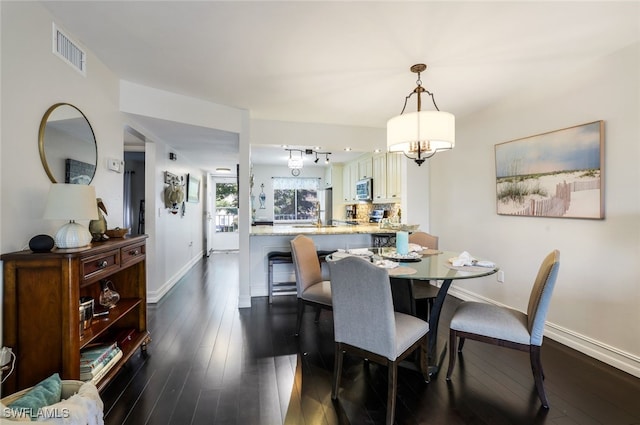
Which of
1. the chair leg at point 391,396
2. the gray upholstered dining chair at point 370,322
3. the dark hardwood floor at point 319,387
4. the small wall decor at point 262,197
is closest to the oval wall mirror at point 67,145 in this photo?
the dark hardwood floor at point 319,387

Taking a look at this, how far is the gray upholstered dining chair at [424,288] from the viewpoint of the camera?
8.55 feet

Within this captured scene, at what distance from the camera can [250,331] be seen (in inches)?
118

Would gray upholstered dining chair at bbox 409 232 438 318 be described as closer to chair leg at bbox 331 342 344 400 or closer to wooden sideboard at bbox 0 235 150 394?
chair leg at bbox 331 342 344 400

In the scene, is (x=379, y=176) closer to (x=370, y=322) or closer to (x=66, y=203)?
(x=370, y=322)

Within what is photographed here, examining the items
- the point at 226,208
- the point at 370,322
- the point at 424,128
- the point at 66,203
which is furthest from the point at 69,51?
the point at 226,208

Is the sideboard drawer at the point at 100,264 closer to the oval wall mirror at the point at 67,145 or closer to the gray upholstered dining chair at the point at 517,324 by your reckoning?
the oval wall mirror at the point at 67,145

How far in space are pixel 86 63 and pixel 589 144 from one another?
4023 millimetres

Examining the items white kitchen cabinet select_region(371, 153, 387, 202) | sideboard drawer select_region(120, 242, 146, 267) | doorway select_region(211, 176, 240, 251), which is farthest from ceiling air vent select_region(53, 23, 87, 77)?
doorway select_region(211, 176, 240, 251)

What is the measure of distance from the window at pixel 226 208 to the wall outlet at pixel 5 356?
6.85m

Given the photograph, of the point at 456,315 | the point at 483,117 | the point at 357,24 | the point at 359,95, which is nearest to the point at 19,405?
the point at 456,315

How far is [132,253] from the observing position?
7.63ft

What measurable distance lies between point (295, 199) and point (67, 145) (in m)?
6.33

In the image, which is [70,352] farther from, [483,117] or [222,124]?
[483,117]

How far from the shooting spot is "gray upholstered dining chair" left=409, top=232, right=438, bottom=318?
2606mm
